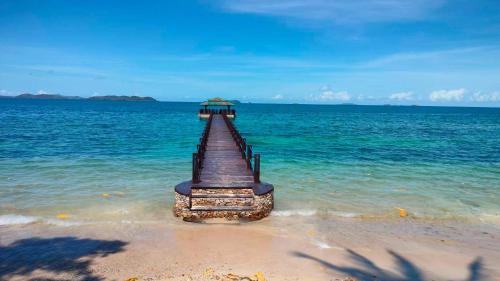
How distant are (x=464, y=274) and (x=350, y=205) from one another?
17.1ft

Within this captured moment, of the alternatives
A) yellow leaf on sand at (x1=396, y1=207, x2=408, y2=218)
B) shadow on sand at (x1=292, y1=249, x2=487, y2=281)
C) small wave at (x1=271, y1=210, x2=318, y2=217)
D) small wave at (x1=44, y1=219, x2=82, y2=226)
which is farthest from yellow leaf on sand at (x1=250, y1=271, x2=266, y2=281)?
yellow leaf on sand at (x1=396, y1=207, x2=408, y2=218)

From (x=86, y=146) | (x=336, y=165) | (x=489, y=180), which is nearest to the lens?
(x=489, y=180)

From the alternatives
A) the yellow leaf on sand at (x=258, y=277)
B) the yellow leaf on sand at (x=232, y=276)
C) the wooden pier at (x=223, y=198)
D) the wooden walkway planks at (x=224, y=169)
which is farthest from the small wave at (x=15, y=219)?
the yellow leaf on sand at (x=258, y=277)

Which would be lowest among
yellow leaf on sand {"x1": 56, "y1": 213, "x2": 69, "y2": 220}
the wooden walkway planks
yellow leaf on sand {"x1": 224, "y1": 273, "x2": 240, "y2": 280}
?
yellow leaf on sand {"x1": 56, "y1": 213, "x2": 69, "y2": 220}

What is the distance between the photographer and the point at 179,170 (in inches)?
699

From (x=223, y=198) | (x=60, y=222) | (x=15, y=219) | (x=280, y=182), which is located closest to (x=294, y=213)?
(x=223, y=198)

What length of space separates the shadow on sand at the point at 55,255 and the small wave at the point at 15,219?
169 centimetres

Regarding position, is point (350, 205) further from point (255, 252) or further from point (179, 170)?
point (179, 170)

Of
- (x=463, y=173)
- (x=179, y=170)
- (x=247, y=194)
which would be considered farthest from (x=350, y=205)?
(x=463, y=173)

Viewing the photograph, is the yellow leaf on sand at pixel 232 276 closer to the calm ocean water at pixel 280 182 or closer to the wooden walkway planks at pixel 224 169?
the wooden walkway planks at pixel 224 169

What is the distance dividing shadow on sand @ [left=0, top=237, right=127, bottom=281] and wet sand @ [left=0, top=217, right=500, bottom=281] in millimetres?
21

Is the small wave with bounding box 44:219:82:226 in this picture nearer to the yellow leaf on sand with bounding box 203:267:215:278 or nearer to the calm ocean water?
the calm ocean water

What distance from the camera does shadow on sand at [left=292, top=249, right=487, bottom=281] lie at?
7.07 metres

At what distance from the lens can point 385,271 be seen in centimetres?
738
